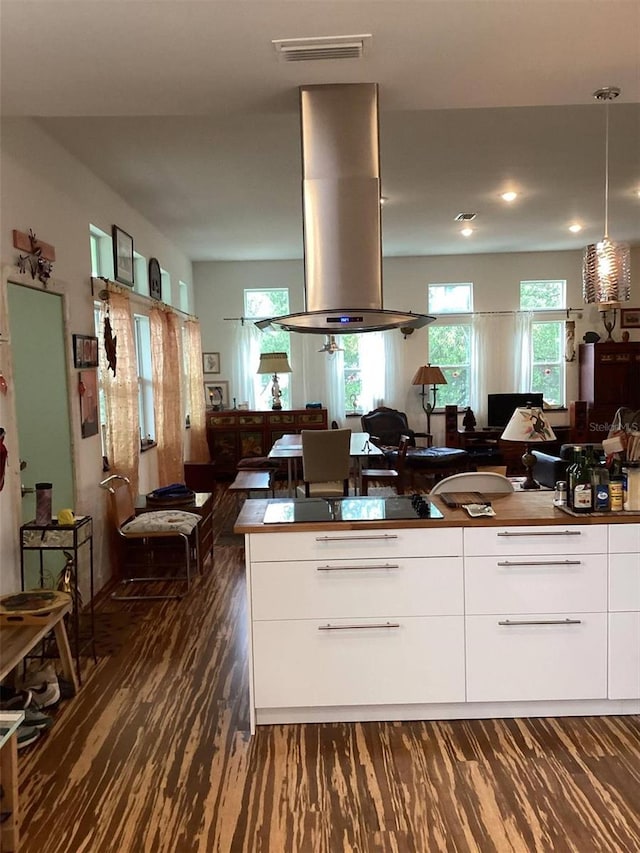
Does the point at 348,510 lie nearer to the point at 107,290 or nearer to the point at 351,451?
the point at 107,290

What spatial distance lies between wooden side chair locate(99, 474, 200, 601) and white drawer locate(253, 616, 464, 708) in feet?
5.73

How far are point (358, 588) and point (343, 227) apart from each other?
1560mm

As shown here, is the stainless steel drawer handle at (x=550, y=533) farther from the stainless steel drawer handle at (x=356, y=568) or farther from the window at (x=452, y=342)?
the window at (x=452, y=342)

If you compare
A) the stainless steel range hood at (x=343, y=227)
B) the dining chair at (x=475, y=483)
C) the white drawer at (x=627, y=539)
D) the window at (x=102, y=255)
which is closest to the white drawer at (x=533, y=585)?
the white drawer at (x=627, y=539)

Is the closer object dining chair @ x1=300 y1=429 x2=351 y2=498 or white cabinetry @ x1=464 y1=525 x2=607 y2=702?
white cabinetry @ x1=464 y1=525 x2=607 y2=702

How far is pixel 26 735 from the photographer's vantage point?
244cm

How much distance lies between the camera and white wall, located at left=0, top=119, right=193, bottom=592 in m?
3.04

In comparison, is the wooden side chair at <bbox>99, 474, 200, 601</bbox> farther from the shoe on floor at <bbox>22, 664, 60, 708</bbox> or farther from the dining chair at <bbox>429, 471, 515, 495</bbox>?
the dining chair at <bbox>429, 471, 515, 495</bbox>

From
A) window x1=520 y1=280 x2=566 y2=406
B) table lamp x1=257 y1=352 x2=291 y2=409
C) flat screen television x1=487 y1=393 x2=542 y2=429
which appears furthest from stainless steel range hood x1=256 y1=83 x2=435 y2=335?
window x1=520 y1=280 x2=566 y2=406

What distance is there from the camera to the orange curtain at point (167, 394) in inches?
229

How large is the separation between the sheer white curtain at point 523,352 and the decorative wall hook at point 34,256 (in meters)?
6.54

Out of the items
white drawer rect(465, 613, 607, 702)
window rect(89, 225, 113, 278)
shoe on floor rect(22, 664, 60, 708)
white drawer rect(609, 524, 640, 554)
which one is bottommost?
shoe on floor rect(22, 664, 60, 708)

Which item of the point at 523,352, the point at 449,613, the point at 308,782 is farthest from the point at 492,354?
the point at 308,782

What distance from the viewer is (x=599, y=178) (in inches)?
199
